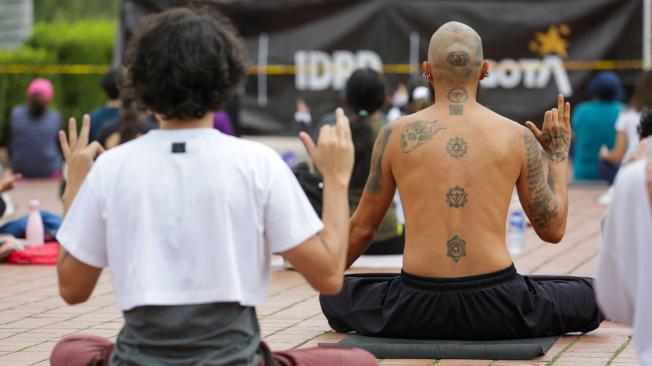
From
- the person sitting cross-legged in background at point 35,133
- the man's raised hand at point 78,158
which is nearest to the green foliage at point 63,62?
the person sitting cross-legged in background at point 35,133

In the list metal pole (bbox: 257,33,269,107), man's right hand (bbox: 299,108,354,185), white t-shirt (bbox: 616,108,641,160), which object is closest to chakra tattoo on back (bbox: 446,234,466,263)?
man's right hand (bbox: 299,108,354,185)

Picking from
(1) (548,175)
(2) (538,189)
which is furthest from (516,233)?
(2) (538,189)

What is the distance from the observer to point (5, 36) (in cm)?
2192

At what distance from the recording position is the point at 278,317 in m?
6.84

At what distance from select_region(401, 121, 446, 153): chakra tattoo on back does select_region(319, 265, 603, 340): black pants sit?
1.86ft

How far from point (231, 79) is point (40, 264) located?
600 cm

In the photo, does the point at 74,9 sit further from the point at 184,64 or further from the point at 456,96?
the point at 184,64

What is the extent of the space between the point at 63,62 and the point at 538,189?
54.1ft

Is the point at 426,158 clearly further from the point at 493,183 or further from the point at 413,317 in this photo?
the point at 413,317

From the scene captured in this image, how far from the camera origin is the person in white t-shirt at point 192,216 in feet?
11.6

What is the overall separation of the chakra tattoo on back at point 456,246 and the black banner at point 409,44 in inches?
379

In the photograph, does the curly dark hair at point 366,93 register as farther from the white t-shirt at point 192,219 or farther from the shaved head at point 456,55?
the white t-shirt at point 192,219

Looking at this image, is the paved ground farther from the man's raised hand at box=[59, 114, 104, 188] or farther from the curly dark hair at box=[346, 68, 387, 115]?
the man's raised hand at box=[59, 114, 104, 188]

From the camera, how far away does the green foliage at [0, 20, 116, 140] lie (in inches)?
760
